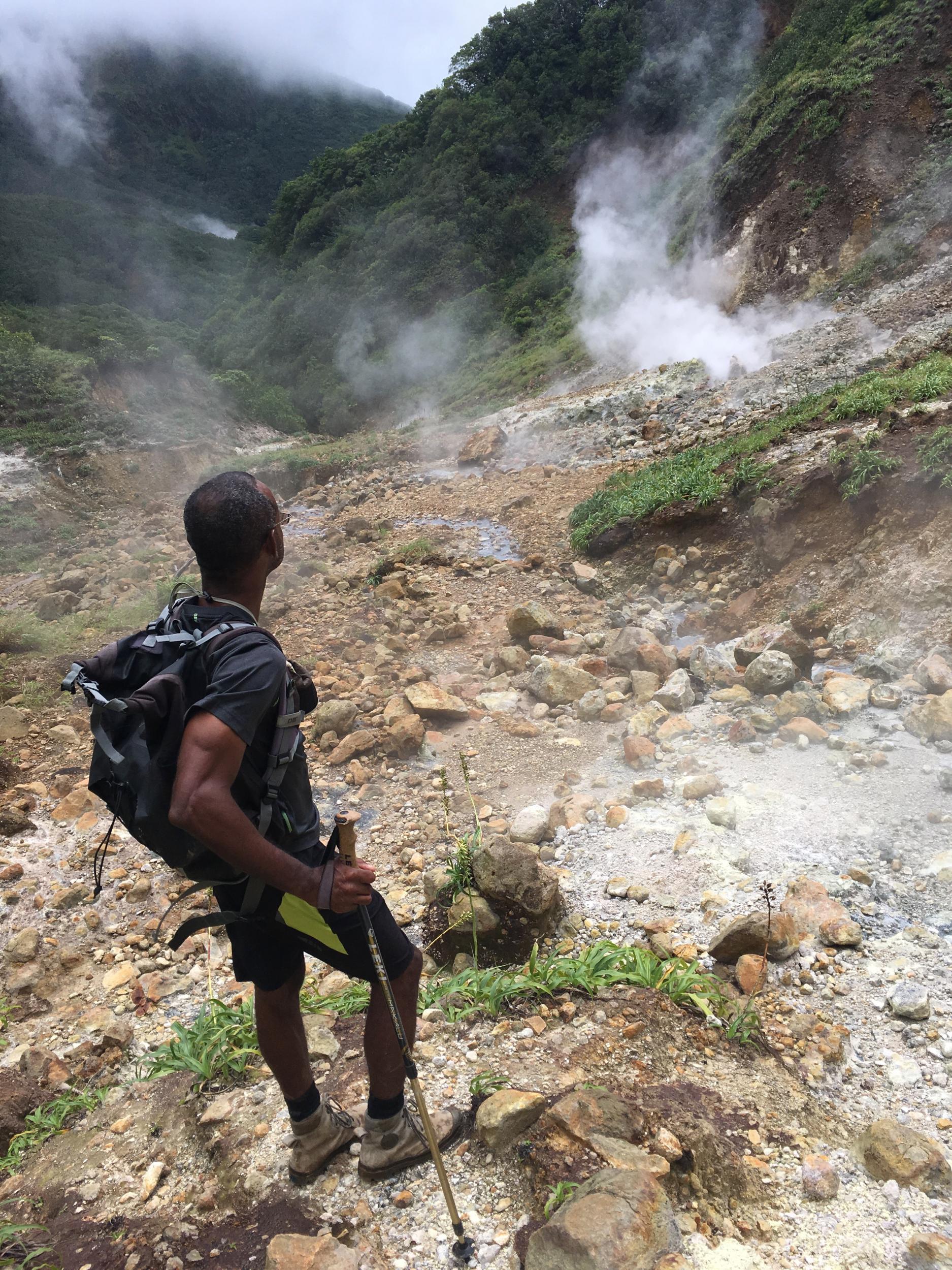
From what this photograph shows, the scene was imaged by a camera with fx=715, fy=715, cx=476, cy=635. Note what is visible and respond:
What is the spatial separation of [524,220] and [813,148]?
14.0 m

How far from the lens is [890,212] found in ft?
45.4

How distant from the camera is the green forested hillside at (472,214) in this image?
25062 millimetres

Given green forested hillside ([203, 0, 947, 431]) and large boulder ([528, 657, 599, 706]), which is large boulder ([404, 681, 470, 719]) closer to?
large boulder ([528, 657, 599, 706])

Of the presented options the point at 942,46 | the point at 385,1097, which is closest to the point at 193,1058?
the point at 385,1097

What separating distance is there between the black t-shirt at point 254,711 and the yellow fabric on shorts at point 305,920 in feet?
0.35

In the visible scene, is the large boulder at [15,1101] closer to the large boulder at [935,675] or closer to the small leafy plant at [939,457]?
the large boulder at [935,675]

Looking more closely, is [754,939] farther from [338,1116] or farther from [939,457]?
[939,457]

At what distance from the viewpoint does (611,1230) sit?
1.41m

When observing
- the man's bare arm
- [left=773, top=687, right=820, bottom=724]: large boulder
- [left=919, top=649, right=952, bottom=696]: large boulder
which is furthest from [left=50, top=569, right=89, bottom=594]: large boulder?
[left=919, top=649, right=952, bottom=696]: large boulder

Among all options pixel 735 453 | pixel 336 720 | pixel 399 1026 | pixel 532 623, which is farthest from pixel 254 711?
pixel 735 453

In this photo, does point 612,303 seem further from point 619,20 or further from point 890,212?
point 619,20

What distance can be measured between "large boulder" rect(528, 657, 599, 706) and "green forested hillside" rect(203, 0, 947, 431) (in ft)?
55.3

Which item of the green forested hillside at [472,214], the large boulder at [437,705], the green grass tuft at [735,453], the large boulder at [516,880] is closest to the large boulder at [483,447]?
the green grass tuft at [735,453]

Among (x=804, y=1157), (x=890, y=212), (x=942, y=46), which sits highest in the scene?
(x=942, y=46)
